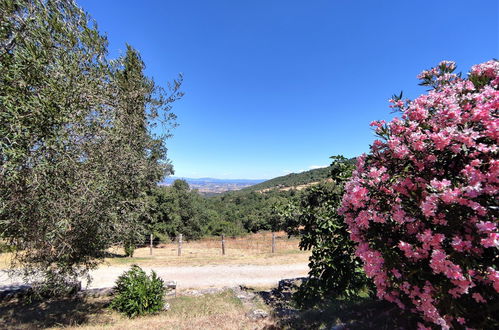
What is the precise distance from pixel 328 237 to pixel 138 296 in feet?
20.6

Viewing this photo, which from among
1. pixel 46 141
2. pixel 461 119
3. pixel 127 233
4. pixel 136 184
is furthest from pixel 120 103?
pixel 461 119

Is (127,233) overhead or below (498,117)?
below

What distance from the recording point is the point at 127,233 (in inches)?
253

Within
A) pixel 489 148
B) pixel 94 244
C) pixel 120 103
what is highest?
pixel 120 103

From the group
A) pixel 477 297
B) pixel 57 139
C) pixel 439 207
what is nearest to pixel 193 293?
pixel 57 139

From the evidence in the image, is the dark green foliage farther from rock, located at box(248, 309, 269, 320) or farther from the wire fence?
the wire fence

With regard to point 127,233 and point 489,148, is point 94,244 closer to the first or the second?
point 127,233

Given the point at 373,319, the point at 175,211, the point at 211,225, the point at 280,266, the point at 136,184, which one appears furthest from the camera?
the point at 211,225

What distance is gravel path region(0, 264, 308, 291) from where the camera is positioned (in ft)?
38.5

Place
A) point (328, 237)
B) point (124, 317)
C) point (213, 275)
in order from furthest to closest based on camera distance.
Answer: point (213, 275) → point (124, 317) → point (328, 237)

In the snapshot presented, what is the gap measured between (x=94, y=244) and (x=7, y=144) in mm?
3684

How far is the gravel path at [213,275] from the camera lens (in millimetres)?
11750

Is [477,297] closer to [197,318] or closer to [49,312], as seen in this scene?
[197,318]

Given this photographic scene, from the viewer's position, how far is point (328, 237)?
5965 millimetres
